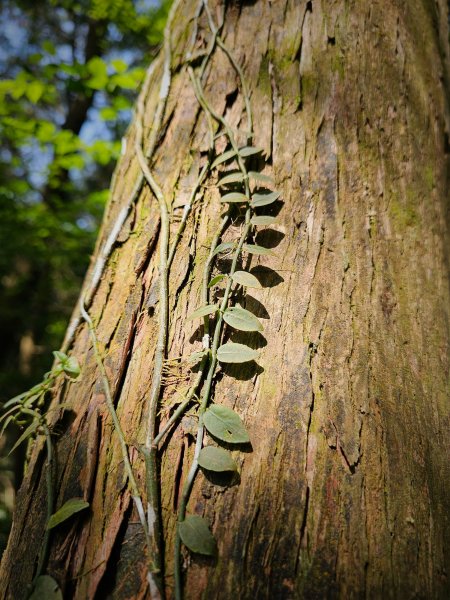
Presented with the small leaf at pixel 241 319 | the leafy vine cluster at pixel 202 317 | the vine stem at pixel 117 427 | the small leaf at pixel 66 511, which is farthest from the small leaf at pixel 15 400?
the small leaf at pixel 241 319

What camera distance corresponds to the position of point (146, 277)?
100 cm

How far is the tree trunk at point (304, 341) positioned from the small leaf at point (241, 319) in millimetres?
44

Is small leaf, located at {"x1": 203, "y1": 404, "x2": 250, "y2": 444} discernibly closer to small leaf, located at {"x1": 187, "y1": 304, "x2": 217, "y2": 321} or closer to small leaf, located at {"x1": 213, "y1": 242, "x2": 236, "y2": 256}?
small leaf, located at {"x1": 187, "y1": 304, "x2": 217, "y2": 321}

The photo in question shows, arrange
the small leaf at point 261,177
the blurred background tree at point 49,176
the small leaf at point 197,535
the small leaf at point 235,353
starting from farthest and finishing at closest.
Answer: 1. the blurred background tree at point 49,176
2. the small leaf at point 261,177
3. the small leaf at point 235,353
4. the small leaf at point 197,535

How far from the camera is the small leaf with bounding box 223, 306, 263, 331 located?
0.82m

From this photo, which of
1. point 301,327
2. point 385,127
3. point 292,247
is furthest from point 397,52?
point 301,327

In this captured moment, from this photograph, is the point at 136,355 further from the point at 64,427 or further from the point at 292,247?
the point at 292,247

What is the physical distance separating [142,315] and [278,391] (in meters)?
0.38

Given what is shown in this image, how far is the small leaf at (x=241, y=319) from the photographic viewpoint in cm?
82

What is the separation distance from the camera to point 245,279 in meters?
0.90

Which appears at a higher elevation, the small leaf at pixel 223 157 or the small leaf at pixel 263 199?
the small leaf at pixel 223 157

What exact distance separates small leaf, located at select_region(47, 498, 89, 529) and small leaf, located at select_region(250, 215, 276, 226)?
712 mm

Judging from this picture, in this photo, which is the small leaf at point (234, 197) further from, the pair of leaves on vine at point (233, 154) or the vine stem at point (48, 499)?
the vine stem at point (48, 499)

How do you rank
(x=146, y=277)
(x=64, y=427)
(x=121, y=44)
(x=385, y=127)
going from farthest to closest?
1. (x=121, y=44)
2. (x=385, y=127)
3. (x=146, y=277)
4. (x=64, y=427)
